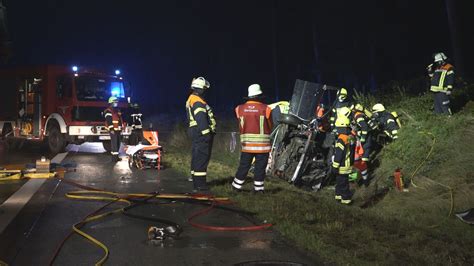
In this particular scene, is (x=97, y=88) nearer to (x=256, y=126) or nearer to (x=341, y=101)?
→ (x=341, y=101)

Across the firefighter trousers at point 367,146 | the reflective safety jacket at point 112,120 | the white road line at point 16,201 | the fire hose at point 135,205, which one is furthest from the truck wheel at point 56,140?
the firefighter trousers at point 367,146

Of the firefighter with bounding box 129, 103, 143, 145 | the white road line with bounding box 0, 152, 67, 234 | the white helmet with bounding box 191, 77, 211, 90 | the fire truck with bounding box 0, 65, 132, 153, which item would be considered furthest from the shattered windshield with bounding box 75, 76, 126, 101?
the white helmet with bounding box 191, 77, 211, 90

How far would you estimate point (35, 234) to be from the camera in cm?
540

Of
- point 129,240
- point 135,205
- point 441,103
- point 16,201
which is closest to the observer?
point 129,240

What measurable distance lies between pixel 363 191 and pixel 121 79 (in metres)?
9.72

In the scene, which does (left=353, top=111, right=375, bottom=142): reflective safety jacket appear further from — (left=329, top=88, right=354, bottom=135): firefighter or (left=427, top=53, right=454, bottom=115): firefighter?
(left=427, top=53, right=454, bottom=115): firefighter

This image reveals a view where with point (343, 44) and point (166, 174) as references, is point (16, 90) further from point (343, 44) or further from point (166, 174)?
point (343, 44)

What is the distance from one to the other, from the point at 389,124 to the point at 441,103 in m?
1.21

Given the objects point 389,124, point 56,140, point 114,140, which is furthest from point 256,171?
point 56,140

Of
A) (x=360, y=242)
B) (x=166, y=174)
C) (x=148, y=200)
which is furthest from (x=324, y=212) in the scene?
(x=166, y=174)

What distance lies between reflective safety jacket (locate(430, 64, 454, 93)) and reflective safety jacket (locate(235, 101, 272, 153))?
4.50 metres

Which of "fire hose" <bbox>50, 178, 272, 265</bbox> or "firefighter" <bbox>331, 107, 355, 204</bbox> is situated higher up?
"firefighter" <bbox>331, 107, 355, 204</bbox>

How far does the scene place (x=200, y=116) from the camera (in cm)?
808

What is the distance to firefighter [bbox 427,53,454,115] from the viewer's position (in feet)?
34.1
